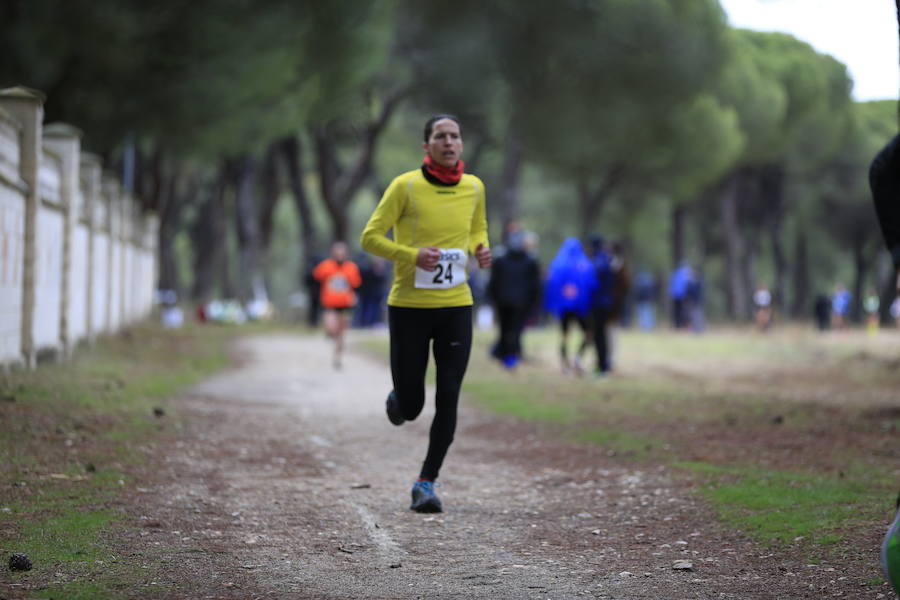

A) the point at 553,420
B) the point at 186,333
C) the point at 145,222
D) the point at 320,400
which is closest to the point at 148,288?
the point at 145,222

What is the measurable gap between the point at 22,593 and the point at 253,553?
1292mm

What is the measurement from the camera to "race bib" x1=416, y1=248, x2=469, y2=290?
7.07 m

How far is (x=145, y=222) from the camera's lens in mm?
33688

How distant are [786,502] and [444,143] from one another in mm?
2864

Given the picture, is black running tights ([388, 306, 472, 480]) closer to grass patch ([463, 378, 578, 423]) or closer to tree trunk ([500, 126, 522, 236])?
grass patch ([463, 378, 578, 423])

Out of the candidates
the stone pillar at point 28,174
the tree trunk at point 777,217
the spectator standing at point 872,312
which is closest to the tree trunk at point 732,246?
the tree trunk at point 777,217

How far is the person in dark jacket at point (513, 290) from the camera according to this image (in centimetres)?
1852

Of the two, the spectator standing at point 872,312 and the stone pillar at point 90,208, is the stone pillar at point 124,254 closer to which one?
the stone pillar at point 90,208

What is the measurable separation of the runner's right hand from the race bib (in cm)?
8

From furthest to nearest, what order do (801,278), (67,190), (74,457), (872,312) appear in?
(801,278) < (872,312) < (67,190) < (74,457)

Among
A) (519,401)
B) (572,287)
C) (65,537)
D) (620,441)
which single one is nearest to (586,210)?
(572,287)

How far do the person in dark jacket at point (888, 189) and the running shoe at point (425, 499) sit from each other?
3.26 metres

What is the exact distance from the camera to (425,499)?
23.5 ft

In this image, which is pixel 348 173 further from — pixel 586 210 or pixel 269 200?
pixel 586 210
